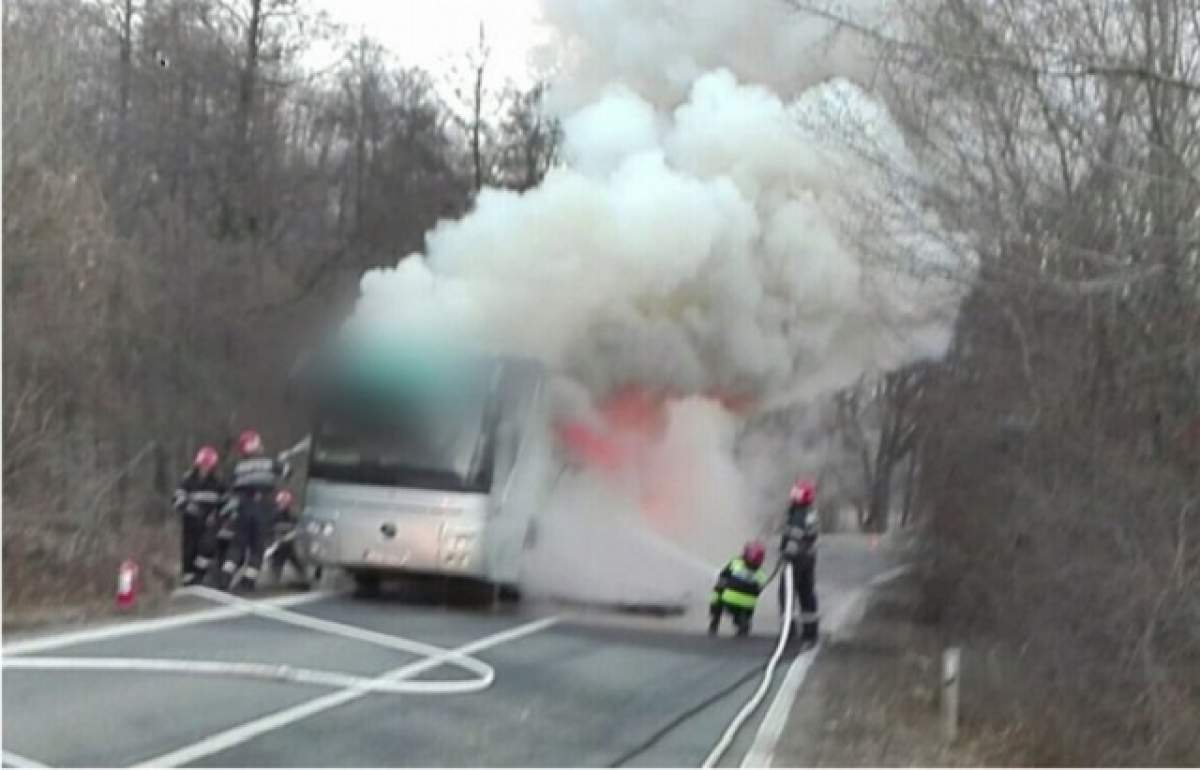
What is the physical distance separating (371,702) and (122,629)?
3.68m

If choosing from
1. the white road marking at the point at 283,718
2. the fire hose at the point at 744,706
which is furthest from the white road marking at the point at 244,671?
the fire hose at the point at 744,706

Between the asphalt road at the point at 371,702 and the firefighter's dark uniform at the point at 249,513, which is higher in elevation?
the firefighter's dark uniform at the point at 249,513

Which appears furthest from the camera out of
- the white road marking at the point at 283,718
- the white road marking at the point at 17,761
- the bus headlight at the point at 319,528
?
the bus headlight at the point at 319,528

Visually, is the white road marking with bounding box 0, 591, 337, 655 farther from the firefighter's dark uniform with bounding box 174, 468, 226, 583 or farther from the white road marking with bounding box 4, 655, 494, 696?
the firefighter's dark uniform with bounding box 174, 468, 226, 583

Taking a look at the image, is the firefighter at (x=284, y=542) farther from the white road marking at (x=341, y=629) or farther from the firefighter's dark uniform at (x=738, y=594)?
the firefighter's dark uniform at (x=738, y=594)

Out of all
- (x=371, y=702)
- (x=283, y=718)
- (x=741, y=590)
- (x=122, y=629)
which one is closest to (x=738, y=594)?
(x=741, y=590)

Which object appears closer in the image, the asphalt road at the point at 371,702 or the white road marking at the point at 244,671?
the asphalt road at the point at 371,702

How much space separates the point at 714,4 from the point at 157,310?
888 cm

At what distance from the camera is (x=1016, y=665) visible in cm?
1309

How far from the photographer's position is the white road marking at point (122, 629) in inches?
488

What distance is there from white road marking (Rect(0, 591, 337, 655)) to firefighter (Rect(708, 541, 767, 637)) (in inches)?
167

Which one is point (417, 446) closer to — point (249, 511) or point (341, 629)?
point (249, 511)

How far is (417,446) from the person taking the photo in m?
17.2

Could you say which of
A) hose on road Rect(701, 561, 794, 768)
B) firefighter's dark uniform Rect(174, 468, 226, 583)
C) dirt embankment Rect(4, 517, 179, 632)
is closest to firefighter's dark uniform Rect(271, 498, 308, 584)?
firefighter's dark uniform Rect(174, 468, 226, 583)
